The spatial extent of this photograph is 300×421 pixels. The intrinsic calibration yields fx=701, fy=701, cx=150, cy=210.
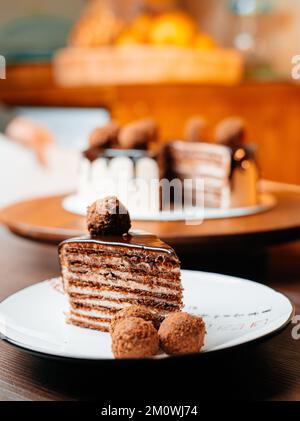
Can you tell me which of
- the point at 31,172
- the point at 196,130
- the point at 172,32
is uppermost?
the point at 172,32

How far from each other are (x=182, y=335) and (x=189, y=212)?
897 millimetres

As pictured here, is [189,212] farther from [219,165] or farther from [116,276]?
[116,276]

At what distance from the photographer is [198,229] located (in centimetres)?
155

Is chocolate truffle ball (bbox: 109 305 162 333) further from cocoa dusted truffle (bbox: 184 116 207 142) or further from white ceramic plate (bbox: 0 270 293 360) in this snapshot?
cocoa dusted truffle (bbox: 184 116 207 142)

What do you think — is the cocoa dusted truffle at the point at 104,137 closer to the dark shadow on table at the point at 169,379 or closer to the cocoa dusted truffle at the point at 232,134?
the cocoa dusted truffle at the point at 232,134

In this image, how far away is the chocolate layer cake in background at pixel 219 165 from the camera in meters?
2.00

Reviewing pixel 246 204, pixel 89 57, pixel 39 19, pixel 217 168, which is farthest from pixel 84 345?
pixel 39 19

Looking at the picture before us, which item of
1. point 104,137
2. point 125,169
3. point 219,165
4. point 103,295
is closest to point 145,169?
point 125,169

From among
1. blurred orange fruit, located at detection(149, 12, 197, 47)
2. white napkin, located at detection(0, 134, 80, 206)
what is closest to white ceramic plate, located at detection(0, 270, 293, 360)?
white napkin, located at detection(0, 134, 80, 206)

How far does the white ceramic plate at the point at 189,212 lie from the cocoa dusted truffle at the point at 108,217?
1.87 ft

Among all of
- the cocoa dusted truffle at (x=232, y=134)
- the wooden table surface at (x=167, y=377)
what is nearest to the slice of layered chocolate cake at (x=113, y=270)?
the wooden table surface at (x=167, y=377)

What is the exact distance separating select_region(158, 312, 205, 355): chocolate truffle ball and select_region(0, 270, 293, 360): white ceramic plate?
2cm

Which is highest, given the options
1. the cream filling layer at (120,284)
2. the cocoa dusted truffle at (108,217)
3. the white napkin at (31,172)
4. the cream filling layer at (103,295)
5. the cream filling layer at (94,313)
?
the cocoa dusted truffle at (108,217)
